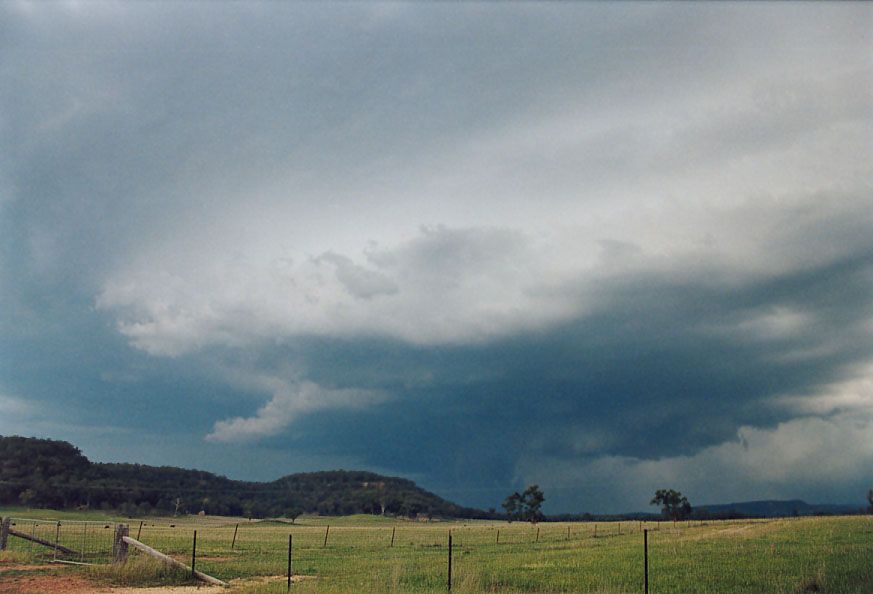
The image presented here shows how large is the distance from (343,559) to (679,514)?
178547 millimetres

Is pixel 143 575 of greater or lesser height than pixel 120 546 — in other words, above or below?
below

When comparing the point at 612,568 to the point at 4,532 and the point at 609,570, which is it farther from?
the point at 4,532

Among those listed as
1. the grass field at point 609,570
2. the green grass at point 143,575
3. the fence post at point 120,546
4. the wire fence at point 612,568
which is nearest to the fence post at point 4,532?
the grass field at point 609,570

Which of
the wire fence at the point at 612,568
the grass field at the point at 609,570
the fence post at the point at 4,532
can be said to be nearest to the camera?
the grass field at the point at 609,570

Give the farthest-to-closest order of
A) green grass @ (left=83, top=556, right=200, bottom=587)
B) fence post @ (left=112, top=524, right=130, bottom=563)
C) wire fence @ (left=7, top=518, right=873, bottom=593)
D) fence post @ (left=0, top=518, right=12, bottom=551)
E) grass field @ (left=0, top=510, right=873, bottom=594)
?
1. fence post @ (left=0, top=518, right=12, bottom=551)
2. fence post @ (left=112, top=524, right=130, bottom=563)
3. green grass @ (left=83, top=556, right=200, bottom=587)
4. wire fence @ (left=7, top=518, right=873, bottom=593)
5. grass field @ (left=0, top=510, right=873, bottom=594)

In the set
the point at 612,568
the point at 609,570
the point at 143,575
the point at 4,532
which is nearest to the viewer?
the point at 143,575

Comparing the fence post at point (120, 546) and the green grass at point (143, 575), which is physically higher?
the fence post at point (120, 546)

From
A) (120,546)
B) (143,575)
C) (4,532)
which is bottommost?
(143,575)

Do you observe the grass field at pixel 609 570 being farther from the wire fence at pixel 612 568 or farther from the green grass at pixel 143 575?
the green grass at pixel 143 575

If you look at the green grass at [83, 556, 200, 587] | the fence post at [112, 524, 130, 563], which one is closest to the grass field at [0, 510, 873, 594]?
the green grass at [83, 556, 200, 587]

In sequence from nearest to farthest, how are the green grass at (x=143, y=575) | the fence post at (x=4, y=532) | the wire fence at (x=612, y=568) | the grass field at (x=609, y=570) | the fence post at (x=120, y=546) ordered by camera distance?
the grass field at (x=609, y=570) → the wire fence at (x=612, y=568) → the green grass at (x=143, y=575) → the fence post at (x=120, y=546) → the fence post at (x=4, y=532)

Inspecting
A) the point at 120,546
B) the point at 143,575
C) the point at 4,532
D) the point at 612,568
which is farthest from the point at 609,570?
the point at 4,532

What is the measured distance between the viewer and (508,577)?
1159 inches

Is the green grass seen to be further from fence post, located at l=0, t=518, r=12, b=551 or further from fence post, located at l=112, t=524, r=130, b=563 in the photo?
fence post, located at l=0, t=518, r=12, b=551
